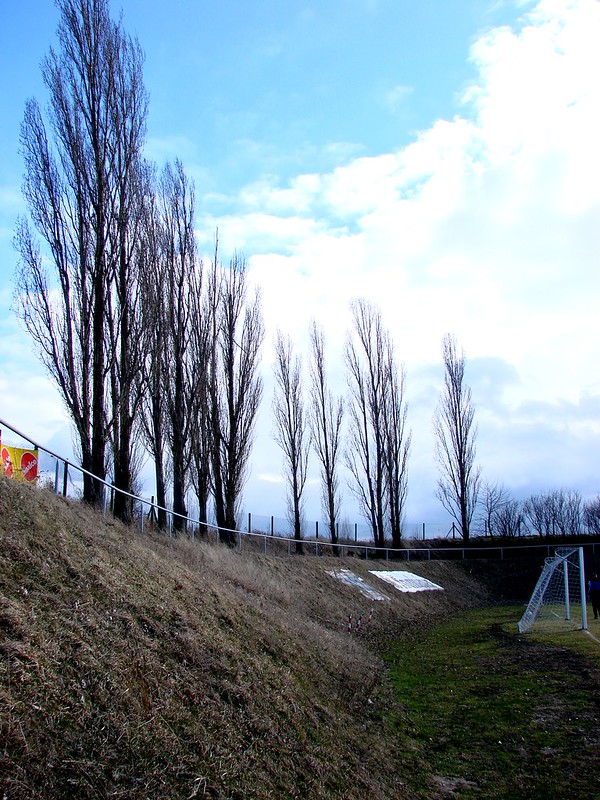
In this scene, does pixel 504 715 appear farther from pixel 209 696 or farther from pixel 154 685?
pixel 154 685

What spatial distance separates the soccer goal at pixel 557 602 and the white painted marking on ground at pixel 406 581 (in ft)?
16.7

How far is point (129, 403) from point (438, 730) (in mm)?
10087

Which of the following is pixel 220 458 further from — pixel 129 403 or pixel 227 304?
pixel 129 403

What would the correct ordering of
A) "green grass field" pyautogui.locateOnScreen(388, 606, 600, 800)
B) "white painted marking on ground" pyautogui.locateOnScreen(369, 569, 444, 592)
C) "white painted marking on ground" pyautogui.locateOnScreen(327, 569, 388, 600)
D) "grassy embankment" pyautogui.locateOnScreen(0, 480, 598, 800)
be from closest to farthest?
"grassy embankment" pyautogui.locateOnScreen(0, 480, 598, 800)
"green grass field" pyautogui.locateOnScreen(388, 606, 600, 800)
"white painted marking on ground" pyautogui.locateOnScreen(327, 569, 388, 600)
"white painted marking on ground" pyautogui.locateOnScreen(369, 569, 444, 592)

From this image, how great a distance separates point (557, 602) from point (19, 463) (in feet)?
75.8

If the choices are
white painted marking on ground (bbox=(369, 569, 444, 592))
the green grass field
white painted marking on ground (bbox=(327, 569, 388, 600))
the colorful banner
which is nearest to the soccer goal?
the green grass field

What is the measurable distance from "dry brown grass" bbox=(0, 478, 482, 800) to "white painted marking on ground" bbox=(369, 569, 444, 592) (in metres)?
15.7

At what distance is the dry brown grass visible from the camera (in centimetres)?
506

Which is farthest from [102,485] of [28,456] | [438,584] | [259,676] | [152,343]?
[438,584]

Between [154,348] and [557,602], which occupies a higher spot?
[154,348]

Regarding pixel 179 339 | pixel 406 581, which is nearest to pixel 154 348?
pixel 179 339

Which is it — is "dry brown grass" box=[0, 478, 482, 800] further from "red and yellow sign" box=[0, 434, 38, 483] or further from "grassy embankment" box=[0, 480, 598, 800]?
"red and yellow sign" box=[0, 434, 38, 483]

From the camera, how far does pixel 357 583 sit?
24.5 metres

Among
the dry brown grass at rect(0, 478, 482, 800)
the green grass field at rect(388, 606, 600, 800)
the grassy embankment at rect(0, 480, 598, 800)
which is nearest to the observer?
the dry brown grass at rect(0, 478, 482, 800)
